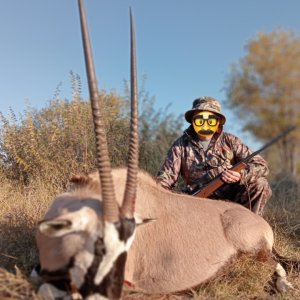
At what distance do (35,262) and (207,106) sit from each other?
9.26ft

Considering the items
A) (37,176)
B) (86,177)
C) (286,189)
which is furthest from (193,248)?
(286,189)

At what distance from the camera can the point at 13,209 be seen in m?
4.79

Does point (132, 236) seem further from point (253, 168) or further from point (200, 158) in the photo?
point (200, 158)

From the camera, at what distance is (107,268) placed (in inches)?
94.3

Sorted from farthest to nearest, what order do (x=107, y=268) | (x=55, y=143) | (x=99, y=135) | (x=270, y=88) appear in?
(x=270, y=88)
(x=55, y=143)
(x=99, y=135)
(x=107, y=268)

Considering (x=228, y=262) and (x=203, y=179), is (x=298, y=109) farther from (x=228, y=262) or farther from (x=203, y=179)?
(x=228, y=262)

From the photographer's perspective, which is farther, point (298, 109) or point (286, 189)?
point (298, 109)

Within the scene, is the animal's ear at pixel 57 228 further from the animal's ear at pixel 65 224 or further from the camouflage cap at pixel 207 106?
the camouflage cap at pixel 207 106

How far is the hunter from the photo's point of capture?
508 cm

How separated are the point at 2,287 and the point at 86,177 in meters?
0.97

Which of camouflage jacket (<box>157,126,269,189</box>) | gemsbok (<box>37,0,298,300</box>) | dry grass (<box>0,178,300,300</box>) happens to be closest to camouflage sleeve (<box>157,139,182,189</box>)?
camouflage jacket (<box>157,126,269,189</box>)

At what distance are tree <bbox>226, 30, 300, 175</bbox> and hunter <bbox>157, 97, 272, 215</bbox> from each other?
33.6ft
